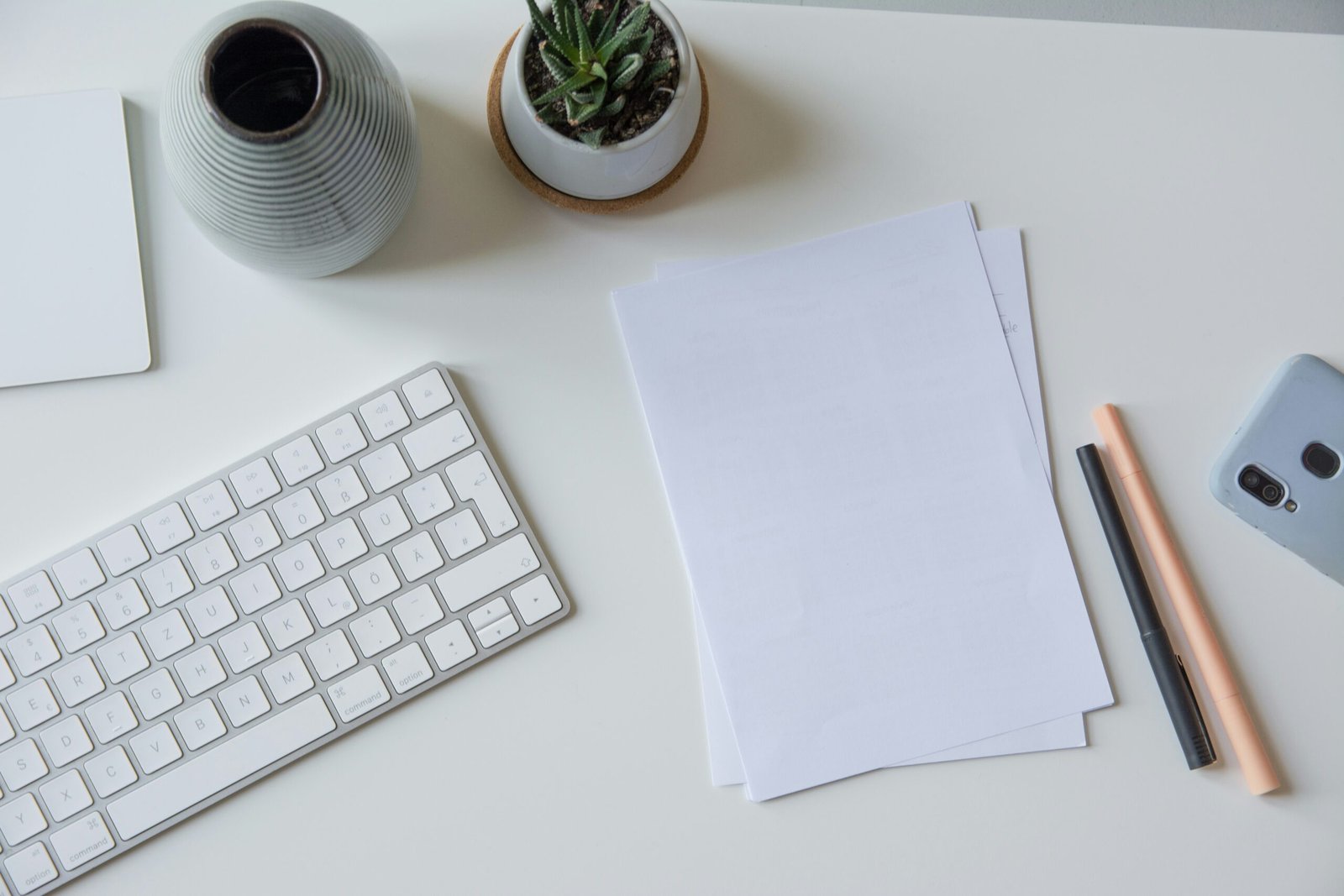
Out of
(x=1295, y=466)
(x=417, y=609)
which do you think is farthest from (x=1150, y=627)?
(x=417, y=609)

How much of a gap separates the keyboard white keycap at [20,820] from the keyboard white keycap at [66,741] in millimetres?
26

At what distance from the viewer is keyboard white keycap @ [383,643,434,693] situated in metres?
0.56

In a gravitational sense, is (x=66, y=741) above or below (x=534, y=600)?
Answer: below

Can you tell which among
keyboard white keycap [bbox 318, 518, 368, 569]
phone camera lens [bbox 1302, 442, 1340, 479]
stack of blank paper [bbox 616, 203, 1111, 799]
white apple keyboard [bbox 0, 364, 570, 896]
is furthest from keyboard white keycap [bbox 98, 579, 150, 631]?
phone camera lens [bbox 1302, 442, 1340, 479]

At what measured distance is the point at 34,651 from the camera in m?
0.55

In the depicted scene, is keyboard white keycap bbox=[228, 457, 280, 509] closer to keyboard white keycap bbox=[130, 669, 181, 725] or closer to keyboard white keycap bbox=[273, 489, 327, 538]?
keyboard white keycap bbox=[273, 489, 327, 538]

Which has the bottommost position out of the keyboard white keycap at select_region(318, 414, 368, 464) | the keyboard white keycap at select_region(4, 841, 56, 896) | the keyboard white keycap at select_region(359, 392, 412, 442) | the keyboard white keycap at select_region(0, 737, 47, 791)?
the keyboard white keycap at select_region(4, 841, 56, 896)

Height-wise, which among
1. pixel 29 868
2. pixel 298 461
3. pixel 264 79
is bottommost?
pixel 29 868

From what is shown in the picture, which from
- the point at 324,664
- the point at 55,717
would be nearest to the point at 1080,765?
the point at 324,664

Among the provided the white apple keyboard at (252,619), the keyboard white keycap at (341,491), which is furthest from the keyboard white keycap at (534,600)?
the keyboard white keycap at (341,491)

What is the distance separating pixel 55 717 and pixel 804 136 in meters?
0.56

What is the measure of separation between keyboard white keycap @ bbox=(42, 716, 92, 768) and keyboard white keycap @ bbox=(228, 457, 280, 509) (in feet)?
0.51

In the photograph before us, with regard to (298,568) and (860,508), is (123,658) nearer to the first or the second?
(298,568)

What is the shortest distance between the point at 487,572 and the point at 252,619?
5.4 inches
